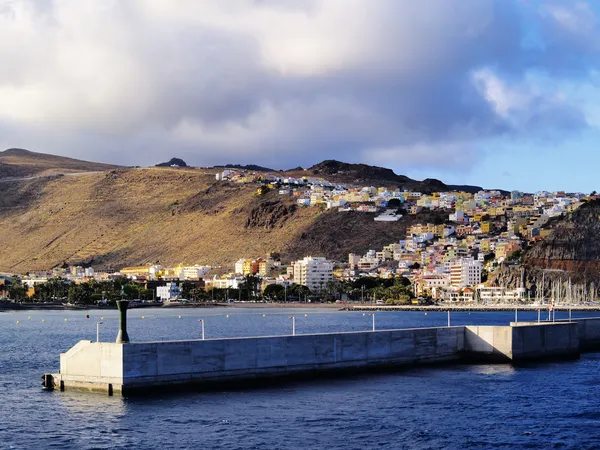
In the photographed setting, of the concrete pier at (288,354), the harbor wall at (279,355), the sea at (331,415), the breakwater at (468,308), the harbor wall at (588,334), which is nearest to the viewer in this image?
the sea at (331,415)

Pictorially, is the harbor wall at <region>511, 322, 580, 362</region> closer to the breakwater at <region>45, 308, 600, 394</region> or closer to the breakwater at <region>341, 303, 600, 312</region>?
the breakwater at <region>45, 308, 600, 394</region>

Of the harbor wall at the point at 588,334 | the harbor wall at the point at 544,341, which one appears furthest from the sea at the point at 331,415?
the harbor wall at the point at 588,334

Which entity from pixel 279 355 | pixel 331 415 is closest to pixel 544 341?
pixel 279 355

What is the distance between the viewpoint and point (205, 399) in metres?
32.8

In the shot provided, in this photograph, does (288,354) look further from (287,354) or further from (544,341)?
(544,341)

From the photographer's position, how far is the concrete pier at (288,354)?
107 feet

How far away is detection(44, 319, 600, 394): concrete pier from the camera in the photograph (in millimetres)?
32750

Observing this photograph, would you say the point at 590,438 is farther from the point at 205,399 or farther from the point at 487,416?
the point at 205,399

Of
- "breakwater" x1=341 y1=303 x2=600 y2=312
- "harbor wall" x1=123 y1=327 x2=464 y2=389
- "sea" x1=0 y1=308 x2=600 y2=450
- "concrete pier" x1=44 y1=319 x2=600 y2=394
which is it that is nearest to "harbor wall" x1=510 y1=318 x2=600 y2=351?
"concrete pier" x1=44 y1=319 x2=600 y2=394

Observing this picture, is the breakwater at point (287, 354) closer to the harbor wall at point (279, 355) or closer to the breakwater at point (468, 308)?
the harbor wall at point (279, 355)

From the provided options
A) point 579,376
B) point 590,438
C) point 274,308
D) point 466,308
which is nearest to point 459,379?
point 579,376

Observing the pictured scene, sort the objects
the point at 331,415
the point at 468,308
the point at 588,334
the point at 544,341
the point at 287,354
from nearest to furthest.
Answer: the point at 331,415, the point at 287,354, the point at 544,341, the point at 588,334, the point at 468,308

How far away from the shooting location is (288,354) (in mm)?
37500

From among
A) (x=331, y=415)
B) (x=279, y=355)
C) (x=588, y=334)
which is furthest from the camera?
(x=588, y=334)
